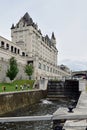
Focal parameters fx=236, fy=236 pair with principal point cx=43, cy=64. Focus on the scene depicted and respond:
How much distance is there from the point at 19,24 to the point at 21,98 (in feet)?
222

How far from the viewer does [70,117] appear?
14.8 feet

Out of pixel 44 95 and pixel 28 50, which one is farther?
pixel 28 50

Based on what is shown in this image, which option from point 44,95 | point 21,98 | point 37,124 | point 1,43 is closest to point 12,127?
point 37,124

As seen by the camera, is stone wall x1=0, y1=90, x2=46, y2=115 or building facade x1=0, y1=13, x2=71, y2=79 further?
→ building facade x1=0, y1=13, x2=71, y2=79

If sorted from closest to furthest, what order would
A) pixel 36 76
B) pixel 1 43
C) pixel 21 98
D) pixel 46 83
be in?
pixel 21 98 < pixel 46 83 < pixel 1 43 < pixel 36 76

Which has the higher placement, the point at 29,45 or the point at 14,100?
the point at 29,45

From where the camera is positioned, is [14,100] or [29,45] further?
[29,45]

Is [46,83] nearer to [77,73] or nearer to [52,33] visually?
[77,73]

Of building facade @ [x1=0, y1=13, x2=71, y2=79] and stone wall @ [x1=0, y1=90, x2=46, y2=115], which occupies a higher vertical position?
building facade @ [x1=0, y1=13, x2=71, y2=79]

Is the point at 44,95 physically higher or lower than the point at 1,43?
lower

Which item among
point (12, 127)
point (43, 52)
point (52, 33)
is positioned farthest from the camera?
point (52, 33)

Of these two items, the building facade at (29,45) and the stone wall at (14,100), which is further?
the building facade at (29,45)

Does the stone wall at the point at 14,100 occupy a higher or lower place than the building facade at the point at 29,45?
lower

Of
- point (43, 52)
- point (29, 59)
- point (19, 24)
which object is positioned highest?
point (19, 24)
